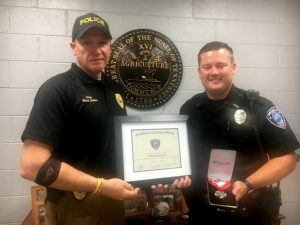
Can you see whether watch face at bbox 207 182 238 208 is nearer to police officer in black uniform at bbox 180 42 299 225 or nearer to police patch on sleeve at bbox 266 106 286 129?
police officer in black uniform at bbox 180 42 299 225

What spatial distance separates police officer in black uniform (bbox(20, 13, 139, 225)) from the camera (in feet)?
4.41

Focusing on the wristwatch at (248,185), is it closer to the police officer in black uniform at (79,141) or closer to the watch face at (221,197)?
the watch face at (221,197)

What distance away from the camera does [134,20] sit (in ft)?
7.91

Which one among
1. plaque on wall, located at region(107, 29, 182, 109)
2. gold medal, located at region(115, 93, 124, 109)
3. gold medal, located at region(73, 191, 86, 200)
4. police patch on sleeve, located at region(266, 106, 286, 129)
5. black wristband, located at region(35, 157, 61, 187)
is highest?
plaque on wall, located at region(107, 29, 182, 109)

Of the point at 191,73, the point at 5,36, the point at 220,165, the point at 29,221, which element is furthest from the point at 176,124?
the point at 5,36

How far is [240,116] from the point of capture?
5.84 feet

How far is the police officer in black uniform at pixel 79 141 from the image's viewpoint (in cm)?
134

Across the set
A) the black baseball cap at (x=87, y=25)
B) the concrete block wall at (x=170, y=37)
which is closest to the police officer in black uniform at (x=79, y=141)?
the black baseball cap at (x=87, y=25)

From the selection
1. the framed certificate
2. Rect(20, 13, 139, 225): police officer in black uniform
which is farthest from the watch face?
Rect(20, 13, 139, 225): police officer in black uniform

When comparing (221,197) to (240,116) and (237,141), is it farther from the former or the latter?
(240,116)

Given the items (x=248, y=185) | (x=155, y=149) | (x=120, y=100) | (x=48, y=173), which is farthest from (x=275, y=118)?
(x=48, y=173)

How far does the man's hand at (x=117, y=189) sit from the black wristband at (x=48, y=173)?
23 cm

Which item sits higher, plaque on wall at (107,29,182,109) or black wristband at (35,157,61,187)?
plaque on wall at (107,29,182,109)

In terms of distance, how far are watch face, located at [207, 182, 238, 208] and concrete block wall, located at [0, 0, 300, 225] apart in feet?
3.01
